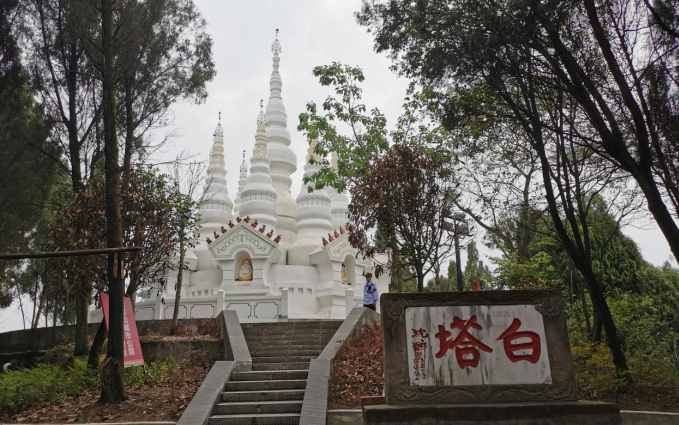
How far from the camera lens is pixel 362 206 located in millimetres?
12594

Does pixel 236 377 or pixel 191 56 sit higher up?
pixel 191 56

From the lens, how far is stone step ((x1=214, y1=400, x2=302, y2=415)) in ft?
27.8

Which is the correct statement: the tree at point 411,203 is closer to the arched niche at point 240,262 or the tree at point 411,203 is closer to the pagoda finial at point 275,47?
the arched niche at point 240,262

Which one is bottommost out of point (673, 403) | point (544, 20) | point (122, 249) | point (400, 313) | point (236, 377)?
point (673, 403)

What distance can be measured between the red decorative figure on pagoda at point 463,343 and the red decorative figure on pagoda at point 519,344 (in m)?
0.23

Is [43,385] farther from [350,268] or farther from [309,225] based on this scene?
[309,225]

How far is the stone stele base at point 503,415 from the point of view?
5.79 metres

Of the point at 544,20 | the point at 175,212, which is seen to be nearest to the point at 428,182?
the point at 544,20

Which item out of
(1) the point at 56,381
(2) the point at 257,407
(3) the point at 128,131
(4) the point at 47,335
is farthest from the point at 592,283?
(4) the point at 47,335

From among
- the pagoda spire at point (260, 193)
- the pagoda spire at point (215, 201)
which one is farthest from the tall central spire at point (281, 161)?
the pagoda spire at point (215, 201)

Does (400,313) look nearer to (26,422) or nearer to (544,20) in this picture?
(544,20)

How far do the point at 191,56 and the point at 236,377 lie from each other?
9.84 m

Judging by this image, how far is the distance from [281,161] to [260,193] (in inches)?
119

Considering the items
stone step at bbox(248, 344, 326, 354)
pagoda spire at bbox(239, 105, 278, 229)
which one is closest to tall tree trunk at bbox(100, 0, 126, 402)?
stone step at bbox(248, 344, 326, 354)
